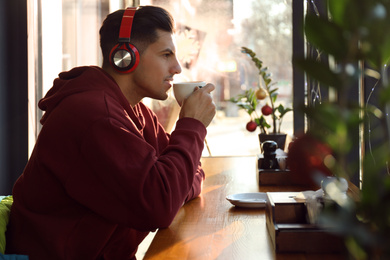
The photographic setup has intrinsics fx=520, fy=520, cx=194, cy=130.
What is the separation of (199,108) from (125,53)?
0.23 m

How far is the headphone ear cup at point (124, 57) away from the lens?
4.24ft

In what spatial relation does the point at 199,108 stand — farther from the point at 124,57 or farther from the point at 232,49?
the point at 232,49

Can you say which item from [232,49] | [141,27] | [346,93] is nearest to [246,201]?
[141,27]

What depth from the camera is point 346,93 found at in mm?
286

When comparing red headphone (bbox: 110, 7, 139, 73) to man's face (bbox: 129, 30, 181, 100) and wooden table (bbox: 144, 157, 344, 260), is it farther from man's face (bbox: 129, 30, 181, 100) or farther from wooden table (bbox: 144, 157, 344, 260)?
wooden table (bbox: 144, 157, 344, 260)

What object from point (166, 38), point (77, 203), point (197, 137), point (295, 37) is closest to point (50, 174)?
point (77, 203)

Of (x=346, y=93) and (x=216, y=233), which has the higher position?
(x=346, y=93)

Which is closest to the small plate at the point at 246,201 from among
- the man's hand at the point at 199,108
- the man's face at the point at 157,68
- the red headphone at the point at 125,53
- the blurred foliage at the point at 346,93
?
the man's hand at the point at 199,108

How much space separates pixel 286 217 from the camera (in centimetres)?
102

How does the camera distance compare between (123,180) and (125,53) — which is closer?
(123,180)

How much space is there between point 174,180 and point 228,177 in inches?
36.8

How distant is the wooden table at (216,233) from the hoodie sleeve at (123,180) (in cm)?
7

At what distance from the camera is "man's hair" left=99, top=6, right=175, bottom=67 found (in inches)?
52.7

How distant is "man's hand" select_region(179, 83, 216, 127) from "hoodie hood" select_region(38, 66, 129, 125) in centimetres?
16
